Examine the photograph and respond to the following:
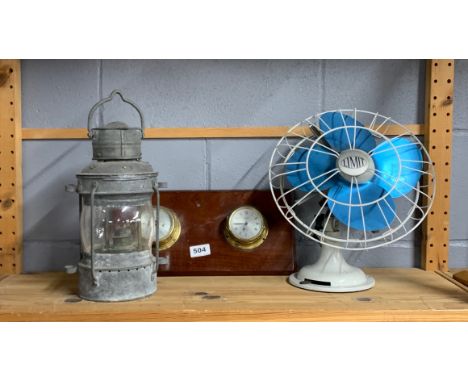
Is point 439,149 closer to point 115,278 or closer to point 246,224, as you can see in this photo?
point 246,224

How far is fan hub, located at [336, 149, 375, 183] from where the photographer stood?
1.81 meters

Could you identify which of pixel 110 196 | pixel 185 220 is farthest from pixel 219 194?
pixel 110 196

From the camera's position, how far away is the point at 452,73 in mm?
2135

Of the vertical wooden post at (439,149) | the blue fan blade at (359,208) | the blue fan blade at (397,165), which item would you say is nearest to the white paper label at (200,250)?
the blue fan blade at (359,208)

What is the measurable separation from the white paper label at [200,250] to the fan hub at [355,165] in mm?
578

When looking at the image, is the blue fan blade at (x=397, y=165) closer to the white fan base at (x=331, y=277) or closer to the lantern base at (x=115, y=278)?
the white fan base at (x=331, y=277)

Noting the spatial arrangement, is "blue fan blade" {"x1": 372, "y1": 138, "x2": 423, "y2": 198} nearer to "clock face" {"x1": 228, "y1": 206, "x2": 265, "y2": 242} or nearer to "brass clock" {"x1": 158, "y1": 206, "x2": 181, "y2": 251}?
"clock face" {"x1": 228, "y1": 206, "x2": 265, "y2": 242}

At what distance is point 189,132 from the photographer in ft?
7.05

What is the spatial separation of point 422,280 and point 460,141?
56 centimetres

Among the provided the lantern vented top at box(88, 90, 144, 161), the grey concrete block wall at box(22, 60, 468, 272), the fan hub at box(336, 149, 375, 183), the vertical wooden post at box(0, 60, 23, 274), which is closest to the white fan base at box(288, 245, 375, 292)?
the fan hub at box(336, 149, 375, 183)

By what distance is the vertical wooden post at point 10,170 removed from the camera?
2.11m

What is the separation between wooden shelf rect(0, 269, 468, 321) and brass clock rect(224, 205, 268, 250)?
5.8 inches

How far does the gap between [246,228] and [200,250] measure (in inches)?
7.3

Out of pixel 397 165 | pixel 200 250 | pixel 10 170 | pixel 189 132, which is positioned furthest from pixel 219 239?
pixel 10 170
